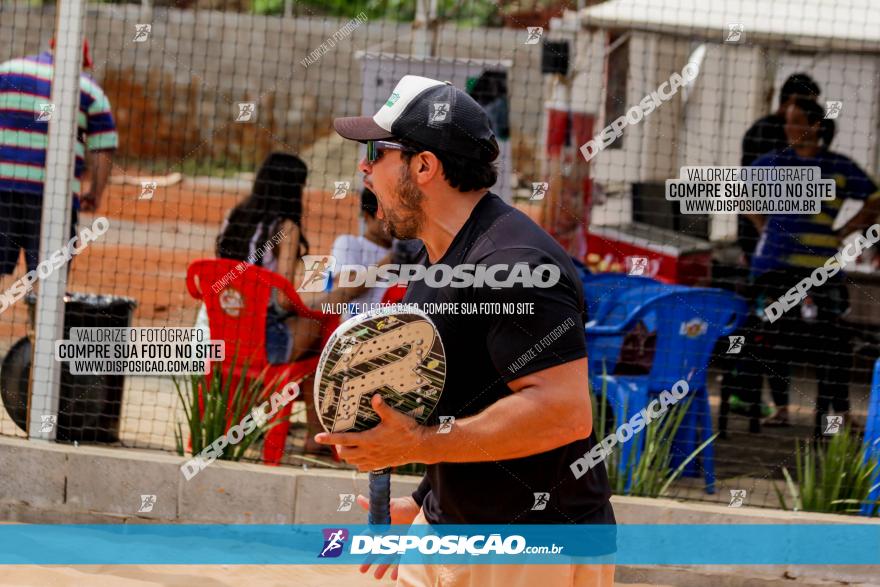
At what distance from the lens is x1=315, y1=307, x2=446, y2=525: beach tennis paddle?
2.24 metres

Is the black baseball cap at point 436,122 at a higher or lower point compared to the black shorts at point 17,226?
higher

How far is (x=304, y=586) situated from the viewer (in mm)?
4828

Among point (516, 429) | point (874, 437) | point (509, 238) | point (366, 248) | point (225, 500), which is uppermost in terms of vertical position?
point (509, 238)

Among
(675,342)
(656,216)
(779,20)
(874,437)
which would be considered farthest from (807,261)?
(656,216)

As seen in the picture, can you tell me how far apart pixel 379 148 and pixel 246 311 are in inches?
138

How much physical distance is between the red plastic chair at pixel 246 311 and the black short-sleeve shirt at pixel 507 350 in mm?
3305

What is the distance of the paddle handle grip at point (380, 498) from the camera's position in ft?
8.38

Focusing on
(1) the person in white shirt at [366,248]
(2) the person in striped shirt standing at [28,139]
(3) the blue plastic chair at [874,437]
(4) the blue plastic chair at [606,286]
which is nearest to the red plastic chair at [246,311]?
(1) the person in white shirt at [366,248]

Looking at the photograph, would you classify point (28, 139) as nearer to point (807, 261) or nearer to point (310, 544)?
point (310, 544)

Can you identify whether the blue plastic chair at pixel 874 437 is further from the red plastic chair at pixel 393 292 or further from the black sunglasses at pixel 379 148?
the black sunglasses at pixel 379 148

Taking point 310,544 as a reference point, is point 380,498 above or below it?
above

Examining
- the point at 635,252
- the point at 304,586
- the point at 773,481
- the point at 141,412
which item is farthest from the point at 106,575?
the point at 635,252

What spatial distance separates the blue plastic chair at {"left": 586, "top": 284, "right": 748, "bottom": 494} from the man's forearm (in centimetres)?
364

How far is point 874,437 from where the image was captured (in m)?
5.46
